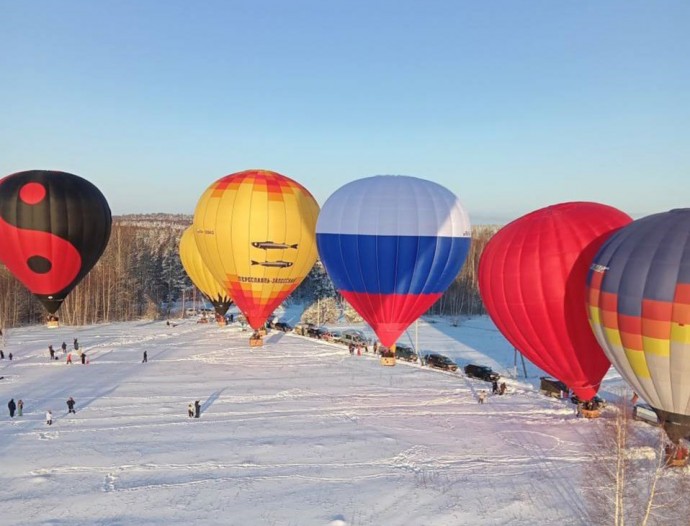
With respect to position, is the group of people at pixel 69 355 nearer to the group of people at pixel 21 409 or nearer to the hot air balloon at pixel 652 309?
the group of people at pixel 21 409

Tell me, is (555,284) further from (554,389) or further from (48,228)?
(48,228)

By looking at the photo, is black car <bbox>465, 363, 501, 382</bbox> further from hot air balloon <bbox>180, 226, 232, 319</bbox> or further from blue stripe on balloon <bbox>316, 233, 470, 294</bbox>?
hot air balloon <bbox>180, 226, 232, 319</bbox>

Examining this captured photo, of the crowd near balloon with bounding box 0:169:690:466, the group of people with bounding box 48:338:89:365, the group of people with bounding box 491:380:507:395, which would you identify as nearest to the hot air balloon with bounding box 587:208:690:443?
the crowd near balloon with bounding box 0:169:690:466

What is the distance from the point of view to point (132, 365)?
22.1 meters

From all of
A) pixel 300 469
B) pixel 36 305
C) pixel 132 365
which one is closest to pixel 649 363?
pixel 300 469

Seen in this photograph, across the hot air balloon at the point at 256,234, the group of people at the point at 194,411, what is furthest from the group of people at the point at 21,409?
the hot air balloon at the point at 256,234

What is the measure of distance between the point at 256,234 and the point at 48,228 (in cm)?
851

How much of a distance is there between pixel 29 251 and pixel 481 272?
18.3 m

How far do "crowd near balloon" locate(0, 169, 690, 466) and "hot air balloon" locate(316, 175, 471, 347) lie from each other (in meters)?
0.05

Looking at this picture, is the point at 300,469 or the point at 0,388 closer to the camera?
the point at 300,469

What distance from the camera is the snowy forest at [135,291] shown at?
4269 centimetres

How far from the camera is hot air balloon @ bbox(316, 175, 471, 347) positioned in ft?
56.8

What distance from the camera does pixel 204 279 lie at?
32.8 meters

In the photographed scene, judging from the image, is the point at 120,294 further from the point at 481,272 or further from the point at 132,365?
the point at 481,272
